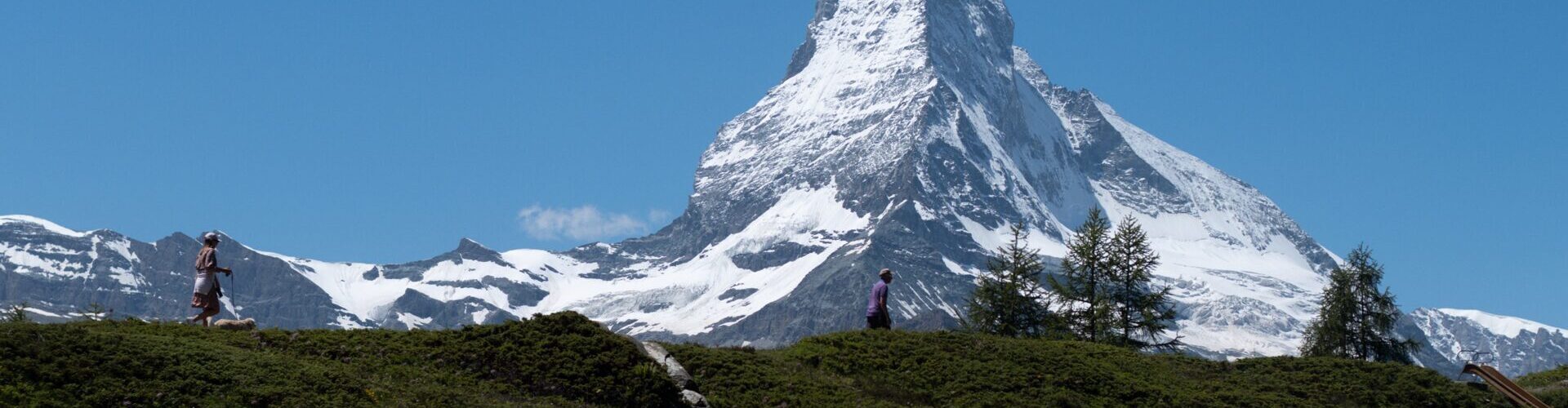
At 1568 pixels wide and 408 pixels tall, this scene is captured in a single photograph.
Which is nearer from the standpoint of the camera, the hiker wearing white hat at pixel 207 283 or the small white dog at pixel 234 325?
the small white dog at pixel 234 325

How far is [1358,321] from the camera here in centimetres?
6284

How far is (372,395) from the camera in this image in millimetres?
29203

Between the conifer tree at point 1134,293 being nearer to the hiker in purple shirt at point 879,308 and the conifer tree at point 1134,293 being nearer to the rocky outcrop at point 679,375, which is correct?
the hiker in purple shirt at point 879,308

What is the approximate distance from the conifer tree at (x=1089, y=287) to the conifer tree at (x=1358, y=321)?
10289 millimetres

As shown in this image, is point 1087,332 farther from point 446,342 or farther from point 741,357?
point 446,342

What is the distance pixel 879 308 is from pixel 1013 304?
16501mm

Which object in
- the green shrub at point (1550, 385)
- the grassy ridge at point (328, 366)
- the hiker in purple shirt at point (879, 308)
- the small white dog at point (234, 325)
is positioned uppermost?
the hiker in purple shirt at point (879, 308)

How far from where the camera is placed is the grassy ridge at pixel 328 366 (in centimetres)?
2692

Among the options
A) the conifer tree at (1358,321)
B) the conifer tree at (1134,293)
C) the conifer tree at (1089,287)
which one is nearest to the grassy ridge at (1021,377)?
the conifer tree at (1089,287)

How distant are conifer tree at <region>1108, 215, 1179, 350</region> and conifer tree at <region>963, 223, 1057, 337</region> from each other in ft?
8.56

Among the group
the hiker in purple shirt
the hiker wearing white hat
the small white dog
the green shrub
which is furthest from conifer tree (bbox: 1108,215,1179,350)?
the hiker wearing white hat

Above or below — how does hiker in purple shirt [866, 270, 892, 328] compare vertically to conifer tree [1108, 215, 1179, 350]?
below

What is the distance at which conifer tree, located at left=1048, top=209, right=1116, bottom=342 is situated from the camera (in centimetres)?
5581

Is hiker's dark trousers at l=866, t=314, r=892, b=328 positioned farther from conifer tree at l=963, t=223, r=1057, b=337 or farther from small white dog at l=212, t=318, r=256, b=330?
small white dog at l=212, t=318, r=256, b=330
